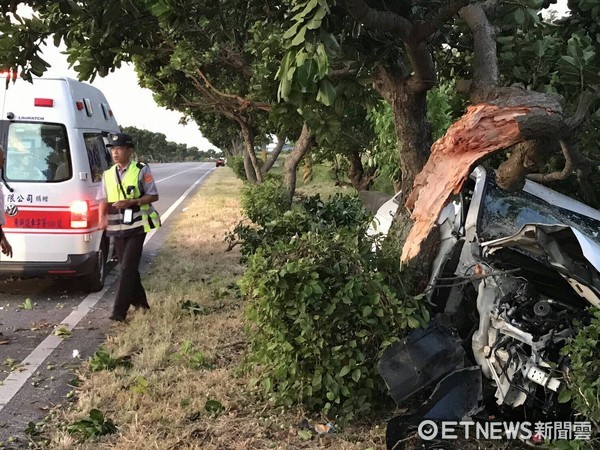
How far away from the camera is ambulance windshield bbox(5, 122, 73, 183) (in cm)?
682

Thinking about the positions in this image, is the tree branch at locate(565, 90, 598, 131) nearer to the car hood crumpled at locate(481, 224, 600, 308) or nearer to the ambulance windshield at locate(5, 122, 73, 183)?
the car hood crumpled at locate(481, 224, 600, 308)

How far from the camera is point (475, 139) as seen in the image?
3986 millimetres

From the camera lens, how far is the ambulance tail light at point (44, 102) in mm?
6922

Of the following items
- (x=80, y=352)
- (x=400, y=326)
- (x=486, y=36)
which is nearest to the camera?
(x=400, y=326)

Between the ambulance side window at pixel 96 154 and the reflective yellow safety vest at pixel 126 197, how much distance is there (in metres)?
1.20

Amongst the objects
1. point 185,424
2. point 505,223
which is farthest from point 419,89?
point 185,424

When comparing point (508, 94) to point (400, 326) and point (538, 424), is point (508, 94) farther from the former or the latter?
point (538, 424)

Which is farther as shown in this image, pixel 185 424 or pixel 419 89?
pixel 419 89

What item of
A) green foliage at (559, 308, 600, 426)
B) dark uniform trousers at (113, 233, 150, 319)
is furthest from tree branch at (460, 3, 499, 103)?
dark uniform trousers at (113, 233, 150, 319)

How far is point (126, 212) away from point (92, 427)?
2599 millimetres

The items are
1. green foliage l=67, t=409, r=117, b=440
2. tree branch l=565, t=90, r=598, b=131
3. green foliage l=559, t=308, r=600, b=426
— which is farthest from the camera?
tree branch l=565, t=90, r=598, b=131

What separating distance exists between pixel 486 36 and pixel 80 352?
13.7ft

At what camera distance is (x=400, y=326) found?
3812 mm

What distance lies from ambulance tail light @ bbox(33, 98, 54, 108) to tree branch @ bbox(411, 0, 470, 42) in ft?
14.5
